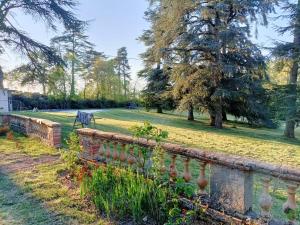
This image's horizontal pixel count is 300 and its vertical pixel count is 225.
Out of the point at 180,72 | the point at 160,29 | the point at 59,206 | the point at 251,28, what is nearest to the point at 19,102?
the point at 160,29

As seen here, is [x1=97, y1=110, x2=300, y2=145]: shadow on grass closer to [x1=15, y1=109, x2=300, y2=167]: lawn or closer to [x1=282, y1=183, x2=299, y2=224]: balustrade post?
[x1=15, y1=109, x2=300, y2=167]: lawn

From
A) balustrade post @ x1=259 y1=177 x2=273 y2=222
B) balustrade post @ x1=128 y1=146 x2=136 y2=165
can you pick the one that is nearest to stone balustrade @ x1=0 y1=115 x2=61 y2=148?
balustrade post @ x1=128 y1=146 x2=136 y2=165

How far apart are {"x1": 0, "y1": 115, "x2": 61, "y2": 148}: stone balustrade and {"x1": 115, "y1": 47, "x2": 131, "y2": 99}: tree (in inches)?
1228

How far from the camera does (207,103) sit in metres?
15.7

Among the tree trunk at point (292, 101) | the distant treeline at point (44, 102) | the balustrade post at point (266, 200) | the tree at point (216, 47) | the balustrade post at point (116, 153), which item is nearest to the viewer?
the balustrade post at point (266, 200)

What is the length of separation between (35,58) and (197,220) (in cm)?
1030

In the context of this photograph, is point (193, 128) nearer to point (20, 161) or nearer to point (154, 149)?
point (20, 161)

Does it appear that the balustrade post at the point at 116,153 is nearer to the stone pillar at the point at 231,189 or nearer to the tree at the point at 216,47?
the stone pillar at the point at 231,189

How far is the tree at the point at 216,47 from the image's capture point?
47.5 ft

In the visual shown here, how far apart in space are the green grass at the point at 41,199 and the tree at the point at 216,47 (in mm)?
11020

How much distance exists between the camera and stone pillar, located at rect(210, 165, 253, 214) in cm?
258

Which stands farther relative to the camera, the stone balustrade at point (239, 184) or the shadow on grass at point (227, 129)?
the shadow on grass at point (227, 129)

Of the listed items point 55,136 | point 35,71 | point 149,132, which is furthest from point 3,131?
point 149,132

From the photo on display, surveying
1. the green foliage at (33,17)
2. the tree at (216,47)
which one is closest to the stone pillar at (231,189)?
the green foliage at (33,17)
